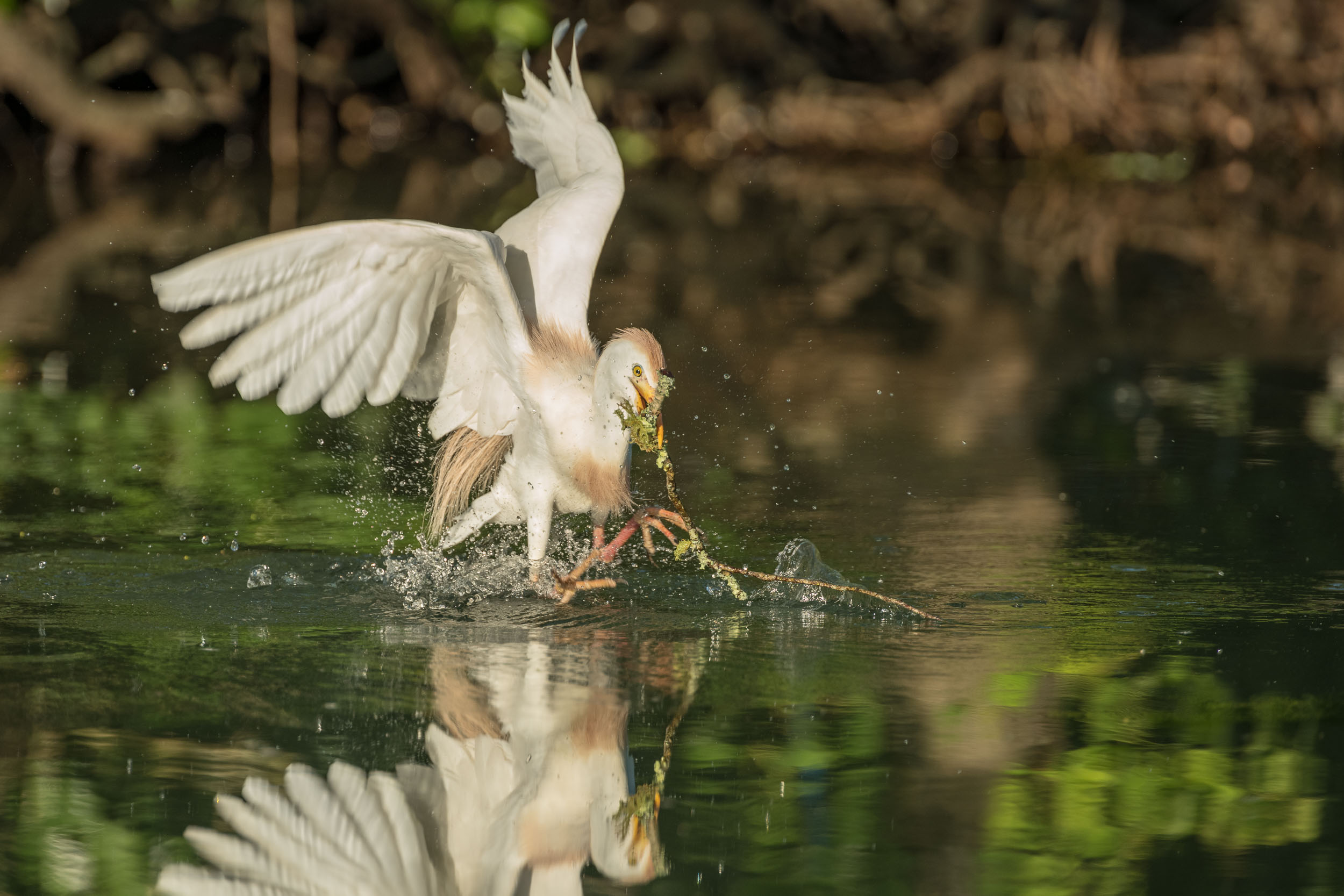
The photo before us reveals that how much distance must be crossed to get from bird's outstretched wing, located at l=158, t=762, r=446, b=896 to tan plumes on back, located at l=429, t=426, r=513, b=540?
2.36m

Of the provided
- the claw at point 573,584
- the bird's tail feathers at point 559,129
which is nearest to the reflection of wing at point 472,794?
the claw at point 573,584

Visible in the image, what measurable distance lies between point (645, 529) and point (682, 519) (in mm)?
265

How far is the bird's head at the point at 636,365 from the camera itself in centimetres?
578

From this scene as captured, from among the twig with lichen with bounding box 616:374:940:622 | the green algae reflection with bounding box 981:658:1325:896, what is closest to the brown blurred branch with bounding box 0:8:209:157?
the twig with lichen with bounding box 616:374:940:622

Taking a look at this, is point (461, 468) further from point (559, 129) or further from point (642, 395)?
point (559, 129)

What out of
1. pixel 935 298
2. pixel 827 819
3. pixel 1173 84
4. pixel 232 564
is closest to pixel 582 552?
pixel 232 564

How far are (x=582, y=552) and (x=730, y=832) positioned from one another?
280 cm

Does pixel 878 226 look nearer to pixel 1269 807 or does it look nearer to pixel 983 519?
pixel 983 519

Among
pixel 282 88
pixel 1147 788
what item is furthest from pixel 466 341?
pixel 282 88

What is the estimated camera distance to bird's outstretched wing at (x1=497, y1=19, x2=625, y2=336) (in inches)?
260

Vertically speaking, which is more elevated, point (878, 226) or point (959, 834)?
point (878, 226)

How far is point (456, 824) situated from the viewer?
4180 millimetres

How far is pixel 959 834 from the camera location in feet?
13.5

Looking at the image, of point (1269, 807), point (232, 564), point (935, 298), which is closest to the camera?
point (1269, 807)
